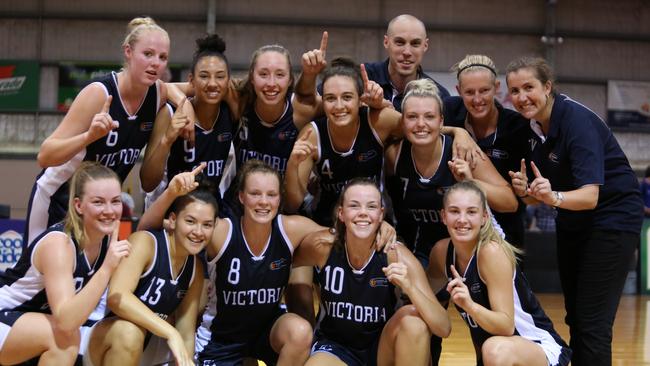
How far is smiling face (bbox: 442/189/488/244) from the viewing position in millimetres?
3627

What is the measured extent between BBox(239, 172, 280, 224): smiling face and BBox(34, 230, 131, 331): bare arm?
2.21 ft

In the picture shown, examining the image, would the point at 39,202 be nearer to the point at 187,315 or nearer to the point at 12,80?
the point at 187,315

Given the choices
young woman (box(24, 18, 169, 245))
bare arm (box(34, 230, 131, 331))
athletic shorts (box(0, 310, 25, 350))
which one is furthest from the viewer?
young woman (box(24, 18, 169, 245))

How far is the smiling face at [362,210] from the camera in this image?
148 inches

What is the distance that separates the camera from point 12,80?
43.7ft

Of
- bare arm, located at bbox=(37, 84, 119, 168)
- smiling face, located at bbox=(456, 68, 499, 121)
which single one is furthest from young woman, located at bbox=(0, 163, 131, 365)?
smiling face, located at bbox=(456, 68, 499, 121)

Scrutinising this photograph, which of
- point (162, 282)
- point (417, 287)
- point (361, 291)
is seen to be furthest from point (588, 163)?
point (162, 282)

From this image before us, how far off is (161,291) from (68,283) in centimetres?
46

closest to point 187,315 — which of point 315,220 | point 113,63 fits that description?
point 315,220

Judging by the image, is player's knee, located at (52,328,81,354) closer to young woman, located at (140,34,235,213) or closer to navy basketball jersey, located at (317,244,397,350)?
young woman, located at (140,34,235,213)

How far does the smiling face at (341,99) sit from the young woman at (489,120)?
63cm

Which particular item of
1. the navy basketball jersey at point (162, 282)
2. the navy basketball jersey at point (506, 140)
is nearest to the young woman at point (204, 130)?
the navy basketball jersey at point (162, 282)

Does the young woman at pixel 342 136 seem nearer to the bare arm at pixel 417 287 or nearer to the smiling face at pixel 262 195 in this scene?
the smiling face at pixel 262 195

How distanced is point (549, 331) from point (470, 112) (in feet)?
4.17
